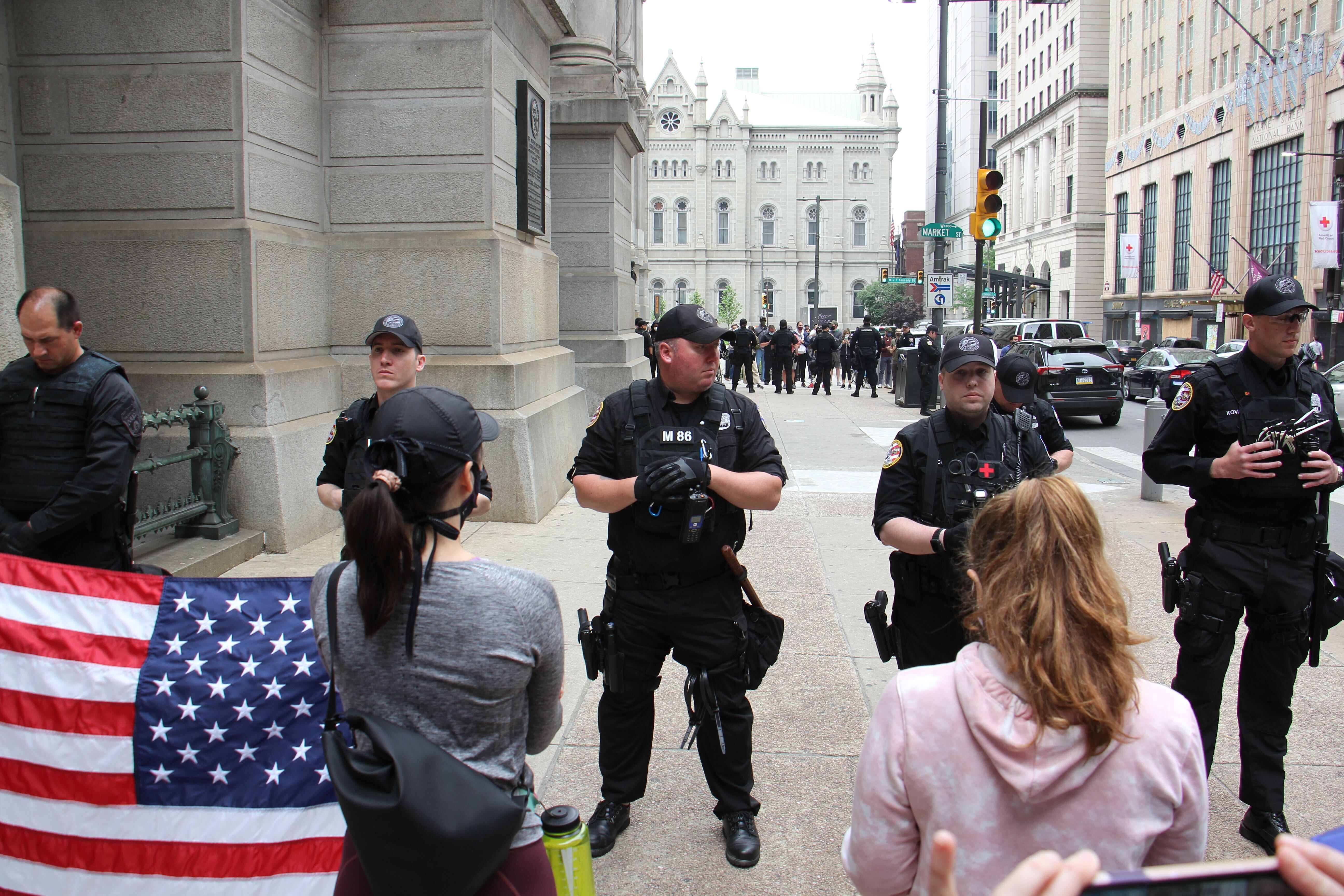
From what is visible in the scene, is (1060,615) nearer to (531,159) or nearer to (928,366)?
(531,159)

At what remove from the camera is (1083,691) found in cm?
168

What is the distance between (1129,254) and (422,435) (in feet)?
223

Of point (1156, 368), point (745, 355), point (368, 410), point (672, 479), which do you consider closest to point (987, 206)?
point (368, 410)

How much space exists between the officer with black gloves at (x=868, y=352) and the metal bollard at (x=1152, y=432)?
35.7 feet

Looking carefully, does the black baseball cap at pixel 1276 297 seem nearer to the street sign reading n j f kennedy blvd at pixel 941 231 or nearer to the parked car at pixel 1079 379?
the street sign reading n j f kennedy blvd at pixel 941 231

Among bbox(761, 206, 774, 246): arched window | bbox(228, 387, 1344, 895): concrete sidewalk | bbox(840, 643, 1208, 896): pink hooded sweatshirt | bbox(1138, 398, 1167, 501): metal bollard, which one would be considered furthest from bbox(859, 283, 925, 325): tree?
bbox(840, 643, 1208, 896): pink hooded sweatshirt

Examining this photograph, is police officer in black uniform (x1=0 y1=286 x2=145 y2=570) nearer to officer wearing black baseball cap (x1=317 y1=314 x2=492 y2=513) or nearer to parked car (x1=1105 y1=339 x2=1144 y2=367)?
officer wearing black baseball cap (x1=317 y1=314 x2=492 y2=513)

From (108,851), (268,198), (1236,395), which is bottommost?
(108,851)

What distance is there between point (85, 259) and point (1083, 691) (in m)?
7.43

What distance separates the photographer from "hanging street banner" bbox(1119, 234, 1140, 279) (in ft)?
204

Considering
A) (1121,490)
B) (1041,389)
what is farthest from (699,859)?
(1041,389)

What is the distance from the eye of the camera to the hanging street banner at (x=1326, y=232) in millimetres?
37969

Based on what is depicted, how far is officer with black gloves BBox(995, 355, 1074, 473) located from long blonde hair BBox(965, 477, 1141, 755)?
251 cm

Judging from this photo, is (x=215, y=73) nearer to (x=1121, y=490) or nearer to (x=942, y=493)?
(x=942, y=493)
